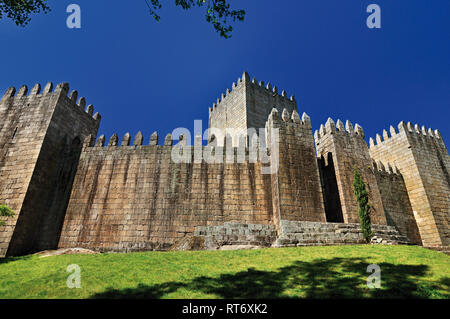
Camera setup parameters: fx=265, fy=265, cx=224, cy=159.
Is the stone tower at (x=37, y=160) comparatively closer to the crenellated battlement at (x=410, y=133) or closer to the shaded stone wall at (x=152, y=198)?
the shaded stone wall at (x=152, y=198)

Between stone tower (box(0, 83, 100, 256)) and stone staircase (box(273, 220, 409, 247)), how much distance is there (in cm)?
1200

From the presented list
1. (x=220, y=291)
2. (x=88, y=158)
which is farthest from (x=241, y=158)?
(x=220, y=291)

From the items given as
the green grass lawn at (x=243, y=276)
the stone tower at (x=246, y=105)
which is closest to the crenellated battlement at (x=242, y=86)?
the stone tower at (x=246, y=105)

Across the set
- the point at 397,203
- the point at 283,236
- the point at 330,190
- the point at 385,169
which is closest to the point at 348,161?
the point at 330,190

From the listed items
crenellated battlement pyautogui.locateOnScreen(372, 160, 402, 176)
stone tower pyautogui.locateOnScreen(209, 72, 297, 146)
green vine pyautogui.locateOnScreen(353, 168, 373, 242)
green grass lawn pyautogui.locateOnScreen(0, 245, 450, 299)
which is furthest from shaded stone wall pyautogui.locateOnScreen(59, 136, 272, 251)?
crenellated battlement pyautogui.locateOnScreen(372, 160, 402, 176)

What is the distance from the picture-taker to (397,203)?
764 inches

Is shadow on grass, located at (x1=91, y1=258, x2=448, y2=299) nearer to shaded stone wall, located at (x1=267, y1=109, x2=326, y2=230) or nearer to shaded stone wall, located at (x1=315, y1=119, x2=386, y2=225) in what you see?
shaded stone wall, located at (x1=267, y1=109, x2=326, y2=230)

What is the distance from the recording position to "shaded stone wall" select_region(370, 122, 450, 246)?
18.8 m

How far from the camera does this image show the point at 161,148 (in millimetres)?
16281

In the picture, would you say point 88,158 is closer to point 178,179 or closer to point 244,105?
point 178,179

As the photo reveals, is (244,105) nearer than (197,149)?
No

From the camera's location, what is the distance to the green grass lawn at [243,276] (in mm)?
5641
